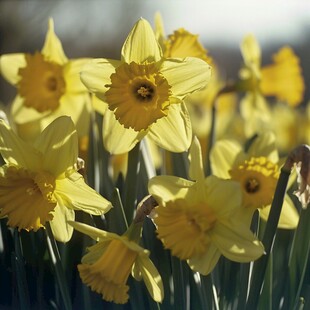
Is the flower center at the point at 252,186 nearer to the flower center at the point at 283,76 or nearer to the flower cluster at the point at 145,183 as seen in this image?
the flower cluster at the point at 145,183

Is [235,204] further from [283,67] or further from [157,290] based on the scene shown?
[283,67]

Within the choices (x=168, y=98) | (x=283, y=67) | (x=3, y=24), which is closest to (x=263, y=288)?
(x=168, y=98)

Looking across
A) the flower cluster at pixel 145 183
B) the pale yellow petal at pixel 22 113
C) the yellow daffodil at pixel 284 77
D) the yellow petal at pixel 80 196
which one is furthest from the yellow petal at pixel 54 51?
the yellow daffodil at pixel 284 77

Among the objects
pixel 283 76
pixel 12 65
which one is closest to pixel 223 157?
pixel 12 65

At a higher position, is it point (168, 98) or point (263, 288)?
point (168, 98)

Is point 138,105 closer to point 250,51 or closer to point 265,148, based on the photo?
point 265,148

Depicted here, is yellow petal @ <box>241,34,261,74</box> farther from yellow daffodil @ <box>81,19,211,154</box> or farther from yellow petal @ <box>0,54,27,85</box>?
yellow daffodil @ <box>81,19,211,154</box>
